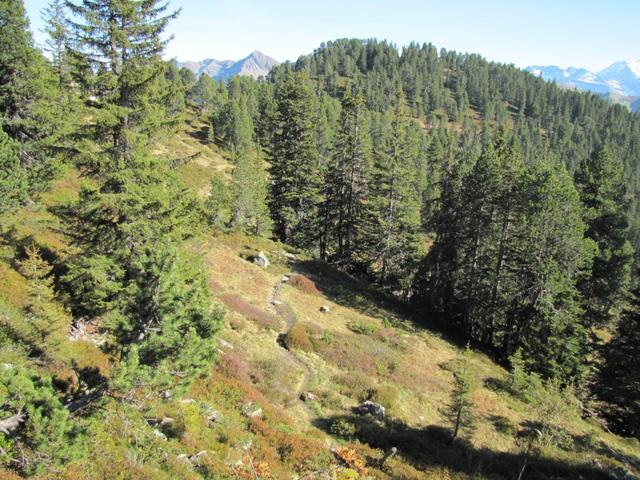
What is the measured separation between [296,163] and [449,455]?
3182 cm

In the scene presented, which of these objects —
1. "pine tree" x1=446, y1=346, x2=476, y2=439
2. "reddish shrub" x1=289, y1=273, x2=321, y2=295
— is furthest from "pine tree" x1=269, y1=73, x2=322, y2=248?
"pine tree" x1=446, y1=346, x2=476, y2=439

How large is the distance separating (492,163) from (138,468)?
103 feet

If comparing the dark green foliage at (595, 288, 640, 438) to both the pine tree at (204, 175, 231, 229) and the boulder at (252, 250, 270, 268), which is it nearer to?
the boulder at (252, 250, 270, 268)

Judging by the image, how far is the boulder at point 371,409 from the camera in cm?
2073

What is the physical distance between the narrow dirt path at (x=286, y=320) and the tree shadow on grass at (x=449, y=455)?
2.76 m

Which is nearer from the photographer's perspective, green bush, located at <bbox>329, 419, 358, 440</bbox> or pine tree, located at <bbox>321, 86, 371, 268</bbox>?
green bush, located at <bbox>329, 419, 358, 440</bbox>

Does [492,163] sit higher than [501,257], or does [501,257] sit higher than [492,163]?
[492,163]

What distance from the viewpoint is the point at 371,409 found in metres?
21.0

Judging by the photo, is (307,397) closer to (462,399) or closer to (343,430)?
(343,430)

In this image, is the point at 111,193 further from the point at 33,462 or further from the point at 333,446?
the point at 333,446

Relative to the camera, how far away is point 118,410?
1155 cm

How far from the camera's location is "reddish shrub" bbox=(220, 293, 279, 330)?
2669 centimetres

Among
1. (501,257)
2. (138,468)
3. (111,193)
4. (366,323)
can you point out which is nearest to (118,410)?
(138,468)

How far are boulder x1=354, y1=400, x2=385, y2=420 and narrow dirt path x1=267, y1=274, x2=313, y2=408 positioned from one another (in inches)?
110
